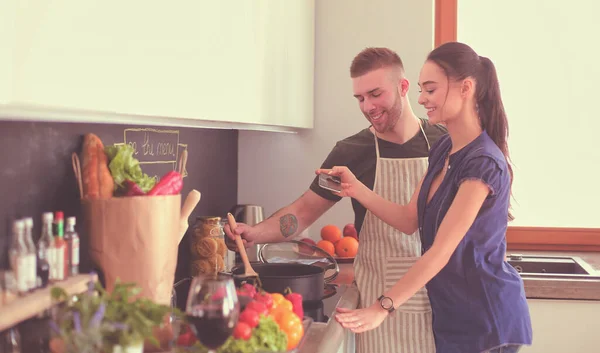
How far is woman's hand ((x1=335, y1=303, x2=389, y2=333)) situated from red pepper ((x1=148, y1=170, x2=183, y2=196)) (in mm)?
545

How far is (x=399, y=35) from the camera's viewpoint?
3195 mm

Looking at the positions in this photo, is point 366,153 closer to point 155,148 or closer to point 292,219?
point 292,219

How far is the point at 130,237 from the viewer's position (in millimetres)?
1442

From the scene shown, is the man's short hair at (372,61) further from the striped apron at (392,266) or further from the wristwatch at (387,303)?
the wristwatch at (387,303)

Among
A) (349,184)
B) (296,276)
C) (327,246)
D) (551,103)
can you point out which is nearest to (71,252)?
(296,276)

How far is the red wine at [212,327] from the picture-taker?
1.21 m

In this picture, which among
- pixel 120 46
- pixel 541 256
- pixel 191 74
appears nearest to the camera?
pixel 120 46

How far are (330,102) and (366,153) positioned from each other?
0.75m

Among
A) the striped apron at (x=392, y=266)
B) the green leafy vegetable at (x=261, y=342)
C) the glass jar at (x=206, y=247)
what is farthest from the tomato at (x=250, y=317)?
the striped apron at (x=392, y=266)

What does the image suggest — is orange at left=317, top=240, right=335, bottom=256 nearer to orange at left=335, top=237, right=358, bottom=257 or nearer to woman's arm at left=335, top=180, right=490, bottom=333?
orange at left=335, top=237, right=358, bottom=257

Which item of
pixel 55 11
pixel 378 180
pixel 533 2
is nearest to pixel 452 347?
pixel 378 180

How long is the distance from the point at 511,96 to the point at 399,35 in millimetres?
582

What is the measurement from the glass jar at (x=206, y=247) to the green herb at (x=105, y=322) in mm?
980

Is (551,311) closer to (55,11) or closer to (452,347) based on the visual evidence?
(452,347)
